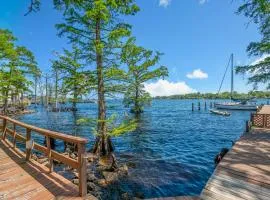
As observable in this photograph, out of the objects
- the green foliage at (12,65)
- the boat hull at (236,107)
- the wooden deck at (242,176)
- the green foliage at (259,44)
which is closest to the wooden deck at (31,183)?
the wooden deck at (242,176)

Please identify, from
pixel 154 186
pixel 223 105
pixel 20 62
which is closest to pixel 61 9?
pixel 154 186

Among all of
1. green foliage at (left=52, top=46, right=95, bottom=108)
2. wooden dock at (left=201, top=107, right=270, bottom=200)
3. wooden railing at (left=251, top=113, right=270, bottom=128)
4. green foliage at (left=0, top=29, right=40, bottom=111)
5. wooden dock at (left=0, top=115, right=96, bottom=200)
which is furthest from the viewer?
green foliage at (left=0, top=29, right=40, bottom=111)

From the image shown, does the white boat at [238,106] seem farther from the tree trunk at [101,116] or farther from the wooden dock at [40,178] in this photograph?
the wooden dock at [40,178]

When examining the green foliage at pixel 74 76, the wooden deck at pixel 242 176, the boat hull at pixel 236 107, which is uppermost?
the green foliage at pixel 74 76

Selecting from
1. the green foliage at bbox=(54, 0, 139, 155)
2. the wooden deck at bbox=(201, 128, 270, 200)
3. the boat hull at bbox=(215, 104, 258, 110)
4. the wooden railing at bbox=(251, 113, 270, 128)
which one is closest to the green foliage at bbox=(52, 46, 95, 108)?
the green foliage at bbox=(54, 0, 139, 155)

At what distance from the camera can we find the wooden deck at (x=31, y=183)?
14.3ft

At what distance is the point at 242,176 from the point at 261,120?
10697 mm

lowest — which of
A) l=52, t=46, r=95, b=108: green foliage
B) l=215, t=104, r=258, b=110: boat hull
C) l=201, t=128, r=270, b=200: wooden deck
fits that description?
l=201, t=128, r=270, b=200: wooden deck

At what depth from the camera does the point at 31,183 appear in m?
4.97

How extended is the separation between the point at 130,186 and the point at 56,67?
23.4ft

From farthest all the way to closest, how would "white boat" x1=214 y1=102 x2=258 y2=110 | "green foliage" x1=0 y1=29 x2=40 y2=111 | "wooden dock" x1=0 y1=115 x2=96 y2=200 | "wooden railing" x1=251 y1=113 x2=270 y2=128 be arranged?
"white boat" x1=214 y1=102 x2=258 y2=110 < "green foliage" x1=0 y1=29 x2=40 y2=111 < "wooden railing" x1=251 y1=113 x2=270 y2=128 < "wooden dock" x1=0 y1=115 x2=96 y2=200

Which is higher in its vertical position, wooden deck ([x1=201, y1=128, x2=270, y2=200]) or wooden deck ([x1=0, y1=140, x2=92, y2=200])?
wooden deck ([x1=0, y1=140, x2=92, y2=200])

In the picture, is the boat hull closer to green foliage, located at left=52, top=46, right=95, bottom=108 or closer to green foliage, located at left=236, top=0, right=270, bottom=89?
green foliage, located at left=236, top=0, right=270, bottom=89

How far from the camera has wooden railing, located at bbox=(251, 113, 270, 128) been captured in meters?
14.5
